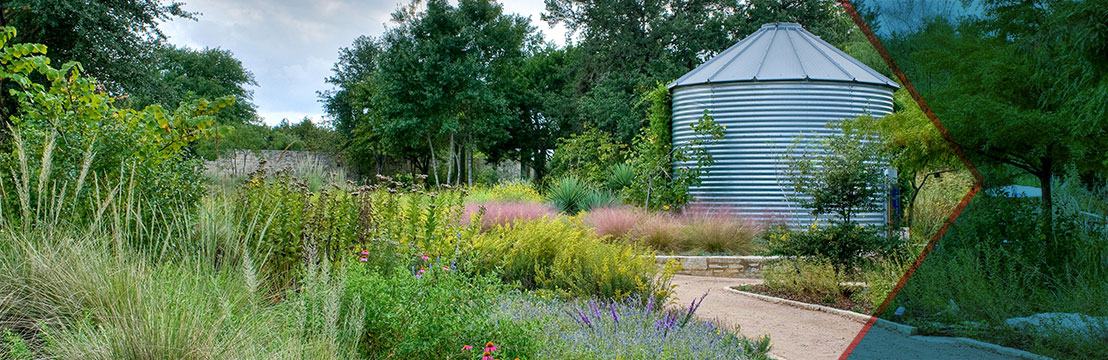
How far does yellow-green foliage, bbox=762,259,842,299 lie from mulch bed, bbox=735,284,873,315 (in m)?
0.04

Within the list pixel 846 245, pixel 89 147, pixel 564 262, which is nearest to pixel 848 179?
pixel 846 245

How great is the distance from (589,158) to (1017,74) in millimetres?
15778

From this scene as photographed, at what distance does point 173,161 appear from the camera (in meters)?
6.16

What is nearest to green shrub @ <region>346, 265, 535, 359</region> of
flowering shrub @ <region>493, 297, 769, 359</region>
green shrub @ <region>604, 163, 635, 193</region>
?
flowering shrub @ <region>493, 297, 769, 359</region>

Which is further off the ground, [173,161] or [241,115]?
[241,115]

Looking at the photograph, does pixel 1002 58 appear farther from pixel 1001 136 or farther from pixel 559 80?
pixel 559 80

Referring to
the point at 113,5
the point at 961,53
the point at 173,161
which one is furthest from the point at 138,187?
the point at 113,5

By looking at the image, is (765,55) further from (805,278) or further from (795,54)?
(805,278)

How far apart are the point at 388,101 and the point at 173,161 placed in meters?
21.7

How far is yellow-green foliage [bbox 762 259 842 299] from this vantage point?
7.89 meters

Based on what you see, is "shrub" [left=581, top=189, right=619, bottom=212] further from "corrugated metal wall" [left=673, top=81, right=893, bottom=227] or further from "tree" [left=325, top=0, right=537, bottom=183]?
"tree" [left=325, top=0, right=537, bottom=183]

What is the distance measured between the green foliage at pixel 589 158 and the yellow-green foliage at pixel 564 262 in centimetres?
984

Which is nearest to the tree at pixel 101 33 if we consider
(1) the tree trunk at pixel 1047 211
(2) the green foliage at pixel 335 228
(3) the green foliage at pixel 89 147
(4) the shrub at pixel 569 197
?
(4) the shrub at pixel 569 197

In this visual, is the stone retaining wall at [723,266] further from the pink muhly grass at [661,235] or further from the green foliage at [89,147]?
the green foliage at [89,147]
